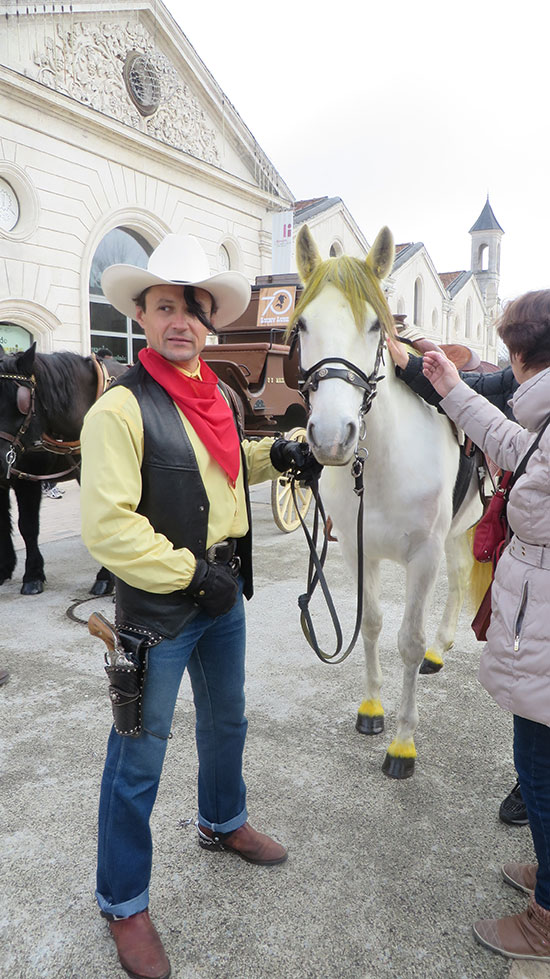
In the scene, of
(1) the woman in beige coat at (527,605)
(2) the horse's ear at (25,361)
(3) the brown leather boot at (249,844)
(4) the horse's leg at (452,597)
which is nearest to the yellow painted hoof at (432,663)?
(4) the horse's leg at (452,597)

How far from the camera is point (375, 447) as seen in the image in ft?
7.91

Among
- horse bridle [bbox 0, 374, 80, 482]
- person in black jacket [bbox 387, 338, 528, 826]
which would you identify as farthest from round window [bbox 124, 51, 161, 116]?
person in black jacket [bbox 387, 338, 528, 826]

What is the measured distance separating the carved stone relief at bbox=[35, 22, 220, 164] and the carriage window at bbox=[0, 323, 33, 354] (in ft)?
13.8

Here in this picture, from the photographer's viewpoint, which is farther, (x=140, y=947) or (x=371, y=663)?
(x=371, y=663)

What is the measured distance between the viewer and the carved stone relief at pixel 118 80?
10766 mm

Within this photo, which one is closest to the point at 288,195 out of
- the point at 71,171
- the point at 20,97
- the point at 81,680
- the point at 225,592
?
the point at 71,171

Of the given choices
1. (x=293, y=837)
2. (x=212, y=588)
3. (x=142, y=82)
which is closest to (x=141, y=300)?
(x=212, y=588)

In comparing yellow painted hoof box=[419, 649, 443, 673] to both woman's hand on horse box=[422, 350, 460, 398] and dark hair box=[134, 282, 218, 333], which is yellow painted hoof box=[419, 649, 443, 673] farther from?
dark hair box=[134, 282, 218, 333]

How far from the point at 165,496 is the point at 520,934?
155 centimetres

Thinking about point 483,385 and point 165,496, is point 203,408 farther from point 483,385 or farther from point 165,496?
point 483,385

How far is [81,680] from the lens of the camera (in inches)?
133

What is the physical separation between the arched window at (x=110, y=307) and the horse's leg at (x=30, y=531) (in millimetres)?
7623

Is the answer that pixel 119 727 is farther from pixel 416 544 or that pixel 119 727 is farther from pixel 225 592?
pixel 416 544

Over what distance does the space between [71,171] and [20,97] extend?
1387 millimetres
